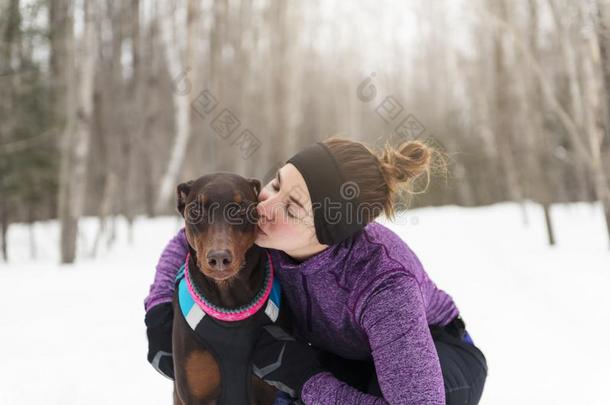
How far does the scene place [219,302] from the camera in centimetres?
184

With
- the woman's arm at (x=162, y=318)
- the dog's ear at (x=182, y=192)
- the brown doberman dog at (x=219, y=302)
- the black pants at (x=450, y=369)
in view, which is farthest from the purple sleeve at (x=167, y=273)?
the black pants at (x=450, y=369)

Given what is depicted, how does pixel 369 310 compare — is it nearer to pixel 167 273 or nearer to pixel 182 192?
pixel 182 192

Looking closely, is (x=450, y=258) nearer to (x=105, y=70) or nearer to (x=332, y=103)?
(x=105, y=70)

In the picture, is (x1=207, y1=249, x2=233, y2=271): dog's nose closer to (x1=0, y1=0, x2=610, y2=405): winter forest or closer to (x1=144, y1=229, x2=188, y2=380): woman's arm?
(x1=144, y1=229, x2=188, y2=380): woman's arm

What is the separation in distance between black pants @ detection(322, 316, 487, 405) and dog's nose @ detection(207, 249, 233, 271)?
70 centimetres

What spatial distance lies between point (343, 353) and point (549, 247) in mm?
6472

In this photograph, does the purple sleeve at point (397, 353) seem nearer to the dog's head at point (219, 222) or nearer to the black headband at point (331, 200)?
the black headband at point (331, 200)

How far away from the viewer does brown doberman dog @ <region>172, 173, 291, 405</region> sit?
5.75ft

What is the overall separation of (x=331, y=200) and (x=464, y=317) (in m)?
3.25

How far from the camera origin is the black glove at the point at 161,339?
2.02 m

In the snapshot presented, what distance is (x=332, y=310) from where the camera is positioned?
1869 millimetres

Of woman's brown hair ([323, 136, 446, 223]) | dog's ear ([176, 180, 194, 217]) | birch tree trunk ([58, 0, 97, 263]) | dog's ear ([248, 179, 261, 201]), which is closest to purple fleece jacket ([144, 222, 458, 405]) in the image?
woman's brown hair ([323, 136, 446, 223])

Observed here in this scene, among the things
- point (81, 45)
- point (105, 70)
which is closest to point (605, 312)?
point (81, 45)

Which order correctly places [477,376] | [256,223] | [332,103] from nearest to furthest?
[256,223], [477,376], [332,103]
